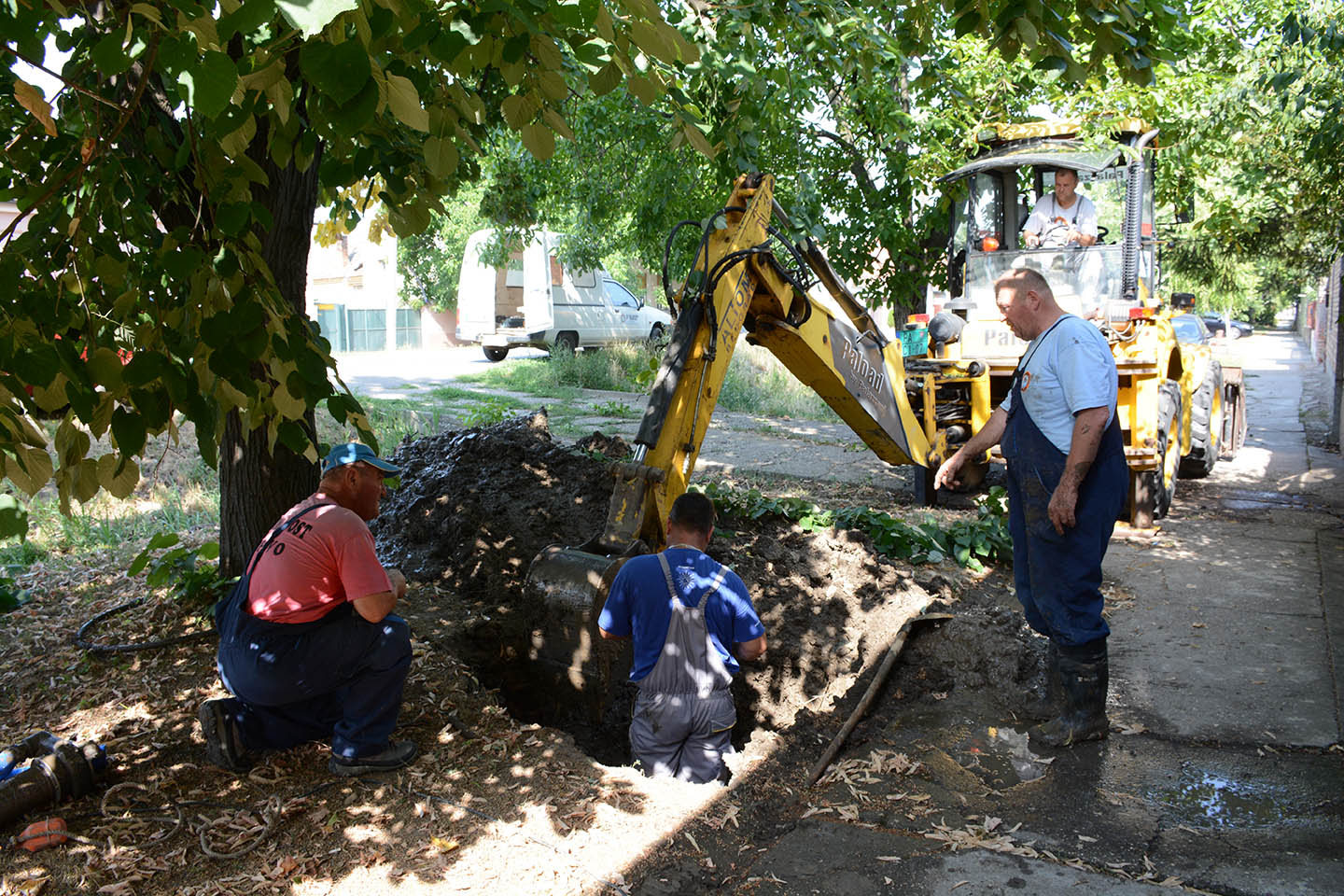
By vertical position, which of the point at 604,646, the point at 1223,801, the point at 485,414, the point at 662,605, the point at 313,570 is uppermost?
the point at 485,414

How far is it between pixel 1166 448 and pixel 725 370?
15.8 feet

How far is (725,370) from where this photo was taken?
4.98m

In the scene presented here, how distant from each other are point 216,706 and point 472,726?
38.9 inches

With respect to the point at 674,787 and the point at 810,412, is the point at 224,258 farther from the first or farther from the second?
the point at 810,412

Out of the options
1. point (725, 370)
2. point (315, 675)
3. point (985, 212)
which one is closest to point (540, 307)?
point (985, 212)

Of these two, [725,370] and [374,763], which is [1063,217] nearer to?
[725,370]

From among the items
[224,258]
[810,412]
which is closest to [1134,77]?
[224,258]

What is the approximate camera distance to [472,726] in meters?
4.22

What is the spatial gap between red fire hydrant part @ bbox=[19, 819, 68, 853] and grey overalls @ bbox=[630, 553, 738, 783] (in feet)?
6.55

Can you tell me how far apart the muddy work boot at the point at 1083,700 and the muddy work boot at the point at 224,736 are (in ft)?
10.2

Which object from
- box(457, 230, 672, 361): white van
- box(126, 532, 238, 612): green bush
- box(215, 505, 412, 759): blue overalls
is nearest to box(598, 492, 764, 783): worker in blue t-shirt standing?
box(215, 505, 412, 759): blue overalls

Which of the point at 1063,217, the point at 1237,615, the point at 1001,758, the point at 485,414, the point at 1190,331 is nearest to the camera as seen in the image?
the point at 1001,758

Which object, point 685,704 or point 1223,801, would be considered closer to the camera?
point 1223,801

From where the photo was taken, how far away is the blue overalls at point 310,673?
3721 mm
